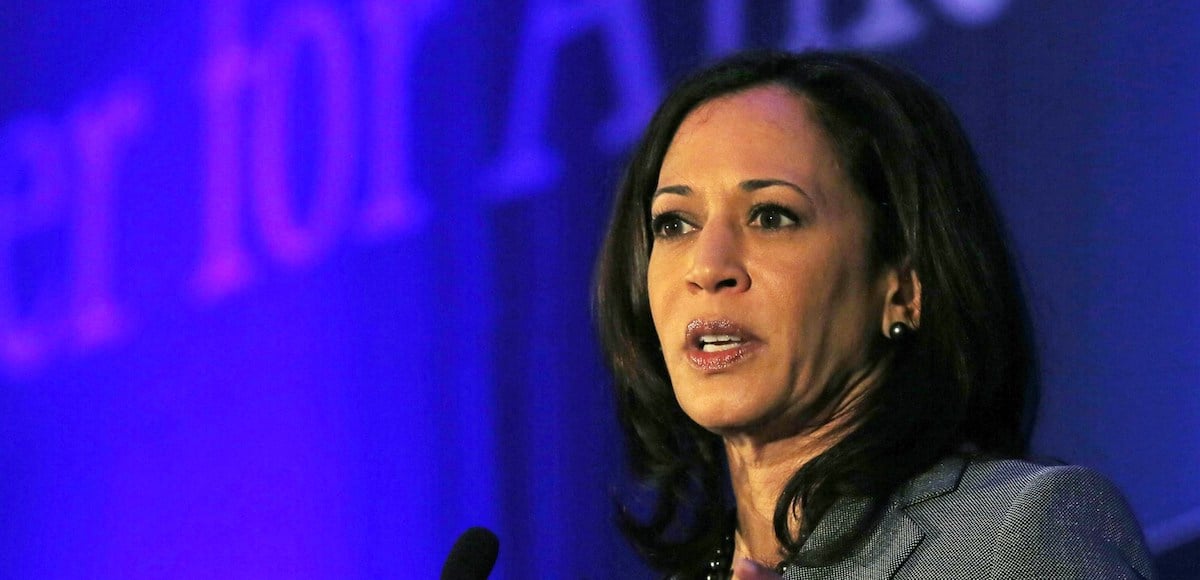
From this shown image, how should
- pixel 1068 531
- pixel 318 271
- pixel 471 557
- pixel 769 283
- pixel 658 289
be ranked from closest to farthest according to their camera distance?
pixel 1068 531 → pixel 471 557 → pixel 769 283 → pixel 658 289 → pixel 318 271

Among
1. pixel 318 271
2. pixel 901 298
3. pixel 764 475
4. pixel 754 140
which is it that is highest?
pixel 318 271

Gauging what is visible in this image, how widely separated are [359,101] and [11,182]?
85cm

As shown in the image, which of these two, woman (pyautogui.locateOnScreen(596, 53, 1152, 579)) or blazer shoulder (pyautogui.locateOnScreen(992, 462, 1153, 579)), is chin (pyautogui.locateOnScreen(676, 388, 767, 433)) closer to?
woman (pyautogui.locateOnScreen(596, 53, 1152, 579))

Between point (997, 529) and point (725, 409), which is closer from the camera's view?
point (997, 529)

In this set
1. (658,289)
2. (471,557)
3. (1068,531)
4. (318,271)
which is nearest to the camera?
(1068,531)

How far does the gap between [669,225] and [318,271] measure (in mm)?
1256

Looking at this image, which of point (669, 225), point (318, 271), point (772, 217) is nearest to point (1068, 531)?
point (772, 217)

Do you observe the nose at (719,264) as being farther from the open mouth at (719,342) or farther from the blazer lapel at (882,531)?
the blazer lapel at (882,531)

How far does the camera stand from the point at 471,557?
143 cm

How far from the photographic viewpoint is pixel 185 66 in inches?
116

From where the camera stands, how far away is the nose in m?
1.57

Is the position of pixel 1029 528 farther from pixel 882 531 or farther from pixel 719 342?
pixel 719 342

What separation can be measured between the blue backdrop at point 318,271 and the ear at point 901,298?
0.66 m

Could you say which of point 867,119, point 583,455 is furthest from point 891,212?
point 583,455
